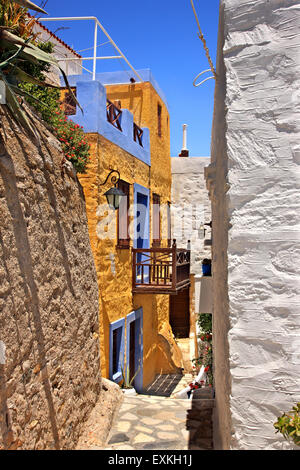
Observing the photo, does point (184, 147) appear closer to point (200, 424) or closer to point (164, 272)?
point (164, 272)

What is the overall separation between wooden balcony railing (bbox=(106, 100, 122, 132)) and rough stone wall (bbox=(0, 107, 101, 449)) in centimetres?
329

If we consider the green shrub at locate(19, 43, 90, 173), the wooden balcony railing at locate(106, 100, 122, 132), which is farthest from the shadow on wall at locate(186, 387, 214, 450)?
the wooden balcony railing at locate(106, 100, 122, 132)

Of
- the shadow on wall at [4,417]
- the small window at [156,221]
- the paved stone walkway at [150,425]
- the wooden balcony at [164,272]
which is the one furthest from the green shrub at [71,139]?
the small window at [156,221]

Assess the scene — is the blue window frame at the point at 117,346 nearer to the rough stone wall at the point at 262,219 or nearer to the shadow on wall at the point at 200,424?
the shadow on wall at the point at 200,424

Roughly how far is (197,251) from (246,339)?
1053 cm

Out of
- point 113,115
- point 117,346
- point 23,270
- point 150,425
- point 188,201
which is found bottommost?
point 150,425

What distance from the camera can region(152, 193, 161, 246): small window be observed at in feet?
36.6

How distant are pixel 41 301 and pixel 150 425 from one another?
8.98 ft

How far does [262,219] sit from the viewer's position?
2535 mm

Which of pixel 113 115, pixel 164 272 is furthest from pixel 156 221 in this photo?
pixel 113 115

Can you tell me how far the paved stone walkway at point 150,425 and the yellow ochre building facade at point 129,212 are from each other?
128 centimetres

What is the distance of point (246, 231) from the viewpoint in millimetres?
2547

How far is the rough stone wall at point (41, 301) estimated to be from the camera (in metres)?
2.97

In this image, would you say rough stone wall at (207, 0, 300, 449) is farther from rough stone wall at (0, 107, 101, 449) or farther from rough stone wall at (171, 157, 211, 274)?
rough stone wall at (171, 157, 211, 274)
